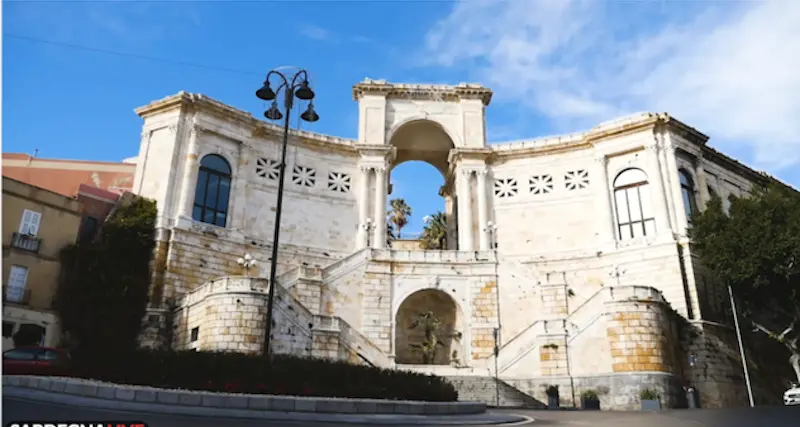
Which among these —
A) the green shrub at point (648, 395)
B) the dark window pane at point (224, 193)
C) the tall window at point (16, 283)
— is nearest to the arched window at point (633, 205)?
the green shrub at point (648, 395)

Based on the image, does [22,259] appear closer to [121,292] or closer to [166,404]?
[121,292]

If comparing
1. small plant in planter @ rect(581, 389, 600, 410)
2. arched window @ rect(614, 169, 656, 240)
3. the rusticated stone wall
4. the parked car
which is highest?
arched window @ rect(614, 169, 656, 240)

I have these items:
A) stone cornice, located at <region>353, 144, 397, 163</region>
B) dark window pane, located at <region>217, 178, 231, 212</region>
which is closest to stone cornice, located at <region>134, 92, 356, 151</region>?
stone cornice, located at <region>353, 144, 397, 163</region>

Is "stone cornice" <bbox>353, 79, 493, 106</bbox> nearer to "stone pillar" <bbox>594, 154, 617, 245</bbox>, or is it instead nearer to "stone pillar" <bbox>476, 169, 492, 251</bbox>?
"stone pillar" <bbox>476, 169, 492, 251</bbox>

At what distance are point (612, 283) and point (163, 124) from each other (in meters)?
25.7

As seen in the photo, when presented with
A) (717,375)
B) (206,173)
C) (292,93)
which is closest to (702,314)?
(717,375)

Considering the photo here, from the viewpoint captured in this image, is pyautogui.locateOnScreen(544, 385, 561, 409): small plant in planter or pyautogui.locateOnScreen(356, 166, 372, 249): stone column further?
pyautogui.locateOnScreen(356, 166, 372, 249): stone column

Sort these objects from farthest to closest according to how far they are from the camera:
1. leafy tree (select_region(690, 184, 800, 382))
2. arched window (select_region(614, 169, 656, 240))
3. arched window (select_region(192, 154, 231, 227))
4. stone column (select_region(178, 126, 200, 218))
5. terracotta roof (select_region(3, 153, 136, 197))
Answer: arched window (select_region(614, 169, 656, 240)) < terracotta roof (select_region(3, 153, 136, 197)) < arched window (select_region(192, 154, 231, 227)) < stone column (select_region(178, 126, 200, 218)) < leafy tree (select_region(690, 184, 800, 382))

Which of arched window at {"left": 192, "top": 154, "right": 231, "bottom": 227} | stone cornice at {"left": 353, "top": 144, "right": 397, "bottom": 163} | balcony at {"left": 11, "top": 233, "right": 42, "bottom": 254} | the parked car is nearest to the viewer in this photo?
the parked car

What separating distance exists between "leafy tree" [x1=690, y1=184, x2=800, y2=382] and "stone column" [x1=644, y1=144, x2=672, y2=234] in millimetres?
2671

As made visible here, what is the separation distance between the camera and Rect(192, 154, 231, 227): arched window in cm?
3266

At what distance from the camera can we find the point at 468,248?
35.4 meters

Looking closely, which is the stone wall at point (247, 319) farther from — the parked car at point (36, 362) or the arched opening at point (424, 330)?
the parked car at point (36, 362)

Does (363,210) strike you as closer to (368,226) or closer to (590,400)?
(368,226)
